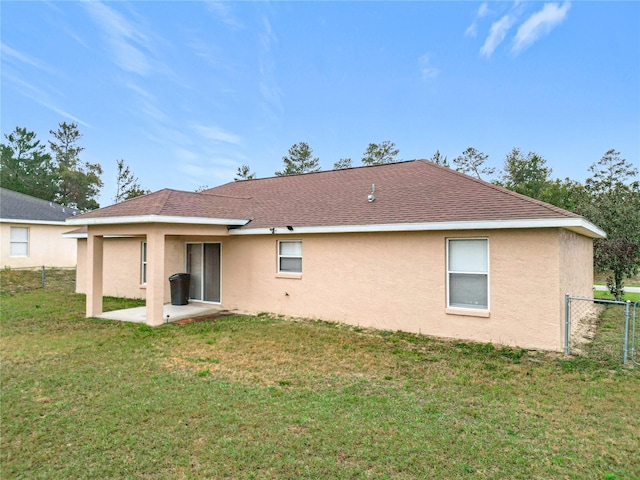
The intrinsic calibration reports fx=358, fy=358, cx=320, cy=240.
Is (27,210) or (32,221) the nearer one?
(32,221)

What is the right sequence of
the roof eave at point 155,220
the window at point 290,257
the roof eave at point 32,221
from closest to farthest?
the roof eave at point 155,220 → the window at point 290,257 → the roof eave at point 32,221

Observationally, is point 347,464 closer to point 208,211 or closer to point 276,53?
point 208,211

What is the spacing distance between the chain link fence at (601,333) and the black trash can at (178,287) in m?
11.7

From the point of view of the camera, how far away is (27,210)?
23.2m

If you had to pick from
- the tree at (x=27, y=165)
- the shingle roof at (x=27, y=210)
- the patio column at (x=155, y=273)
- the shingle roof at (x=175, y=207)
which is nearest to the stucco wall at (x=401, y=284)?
the shingle roof at (x=175, y=207)

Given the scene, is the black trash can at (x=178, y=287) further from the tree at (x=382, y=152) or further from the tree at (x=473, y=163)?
the tree at (x=473, y=163)

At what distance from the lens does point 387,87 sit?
20.4 m

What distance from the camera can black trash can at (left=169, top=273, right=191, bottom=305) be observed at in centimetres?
1316

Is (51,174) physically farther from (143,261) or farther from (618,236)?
(618,236)

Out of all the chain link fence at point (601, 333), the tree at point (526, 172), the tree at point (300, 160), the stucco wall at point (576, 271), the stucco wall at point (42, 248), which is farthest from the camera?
the tree at point (300, 160)

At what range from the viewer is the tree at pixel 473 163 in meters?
41.9

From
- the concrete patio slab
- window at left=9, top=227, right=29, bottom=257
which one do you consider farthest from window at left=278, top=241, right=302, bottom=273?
window at left=9, top=227, right=29, bottom=257

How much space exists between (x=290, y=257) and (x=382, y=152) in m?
34.0

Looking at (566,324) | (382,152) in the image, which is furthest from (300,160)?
(566,324)
